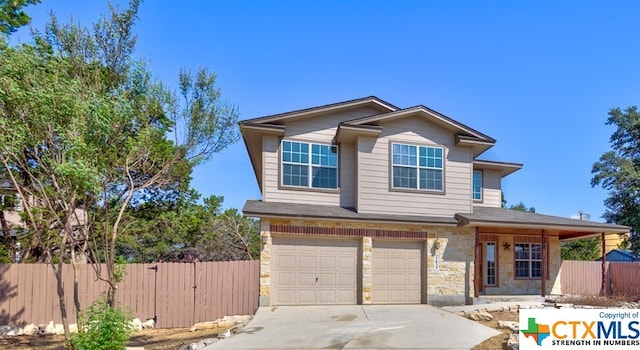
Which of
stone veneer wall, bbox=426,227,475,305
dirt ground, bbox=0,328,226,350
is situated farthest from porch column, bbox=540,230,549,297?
dirt ground, bbox=0,328,226,350

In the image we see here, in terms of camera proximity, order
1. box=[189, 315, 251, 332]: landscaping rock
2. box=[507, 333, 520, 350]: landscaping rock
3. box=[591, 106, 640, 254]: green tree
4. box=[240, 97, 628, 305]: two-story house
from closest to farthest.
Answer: box=[507, 333, 520, 350]: landscaping rock
box=[189, 315, 251, 332]: landscaping rock
box=[240, 97, 628, 305]: two-story house
box=[591, 106, 640, 254]: green tree

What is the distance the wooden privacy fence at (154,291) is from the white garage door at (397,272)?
12.7 feet

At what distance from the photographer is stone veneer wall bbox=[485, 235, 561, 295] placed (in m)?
16.0

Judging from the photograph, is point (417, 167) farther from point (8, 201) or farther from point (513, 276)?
point (8, 201)

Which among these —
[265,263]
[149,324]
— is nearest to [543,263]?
[265,263]

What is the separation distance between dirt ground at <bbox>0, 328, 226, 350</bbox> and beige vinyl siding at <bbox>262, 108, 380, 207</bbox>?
454 centimetres

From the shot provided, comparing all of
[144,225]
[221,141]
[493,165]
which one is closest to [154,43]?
[221,141]

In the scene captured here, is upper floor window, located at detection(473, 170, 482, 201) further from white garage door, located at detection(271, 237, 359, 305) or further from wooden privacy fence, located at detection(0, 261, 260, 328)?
wooden privacy fence, located at detection(0, 261, 260, 328)

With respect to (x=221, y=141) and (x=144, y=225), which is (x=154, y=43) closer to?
(x=221, y=141)

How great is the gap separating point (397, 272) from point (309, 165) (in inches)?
179

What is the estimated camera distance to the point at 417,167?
1480cm

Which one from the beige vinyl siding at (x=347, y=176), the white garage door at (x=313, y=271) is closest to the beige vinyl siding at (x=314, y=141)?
the beige vinyl siding at (x=347, y=176)

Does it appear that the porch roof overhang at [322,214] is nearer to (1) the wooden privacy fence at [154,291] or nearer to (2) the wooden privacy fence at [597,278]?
(1) the wooden privacy fence at [154,291]

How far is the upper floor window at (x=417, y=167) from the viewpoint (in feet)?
48.0
